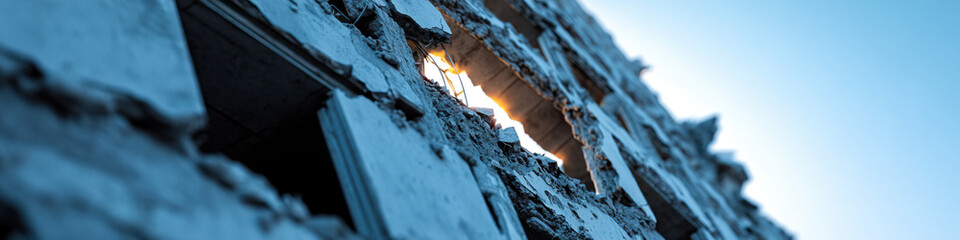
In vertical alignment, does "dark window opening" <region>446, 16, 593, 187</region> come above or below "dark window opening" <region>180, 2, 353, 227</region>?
above

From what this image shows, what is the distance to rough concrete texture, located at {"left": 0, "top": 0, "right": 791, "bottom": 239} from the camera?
155 cm

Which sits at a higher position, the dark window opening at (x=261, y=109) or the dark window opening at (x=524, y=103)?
the dark window opening at (x=524, y=103)

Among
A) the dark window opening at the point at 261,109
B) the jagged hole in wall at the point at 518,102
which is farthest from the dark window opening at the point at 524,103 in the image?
the dark window opening at the point at 261,109

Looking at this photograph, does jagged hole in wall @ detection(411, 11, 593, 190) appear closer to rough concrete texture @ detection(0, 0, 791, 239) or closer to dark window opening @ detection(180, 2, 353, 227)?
rough concrete texture @ detection(0, 0, 791, 239)

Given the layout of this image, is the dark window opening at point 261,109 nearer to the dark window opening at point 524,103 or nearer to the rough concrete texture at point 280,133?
the rough concrete texture at point 280,133

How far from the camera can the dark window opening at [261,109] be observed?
103 inches

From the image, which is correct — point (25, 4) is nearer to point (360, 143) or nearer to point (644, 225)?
point (360, 143)

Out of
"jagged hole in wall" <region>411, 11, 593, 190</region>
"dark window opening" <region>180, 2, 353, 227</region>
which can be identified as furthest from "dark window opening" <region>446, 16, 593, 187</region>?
"dark window opening" <region>180, 2, 353, 227</region>

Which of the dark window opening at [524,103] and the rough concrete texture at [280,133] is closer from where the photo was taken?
the rough concrete texture at [280,133]

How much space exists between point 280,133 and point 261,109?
0.14 meters

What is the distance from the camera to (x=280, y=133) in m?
2.96

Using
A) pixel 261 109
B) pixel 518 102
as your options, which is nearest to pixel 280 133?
pixel 261 109

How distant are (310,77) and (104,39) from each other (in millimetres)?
954

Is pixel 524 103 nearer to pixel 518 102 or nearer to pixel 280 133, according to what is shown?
pixel 518 102
